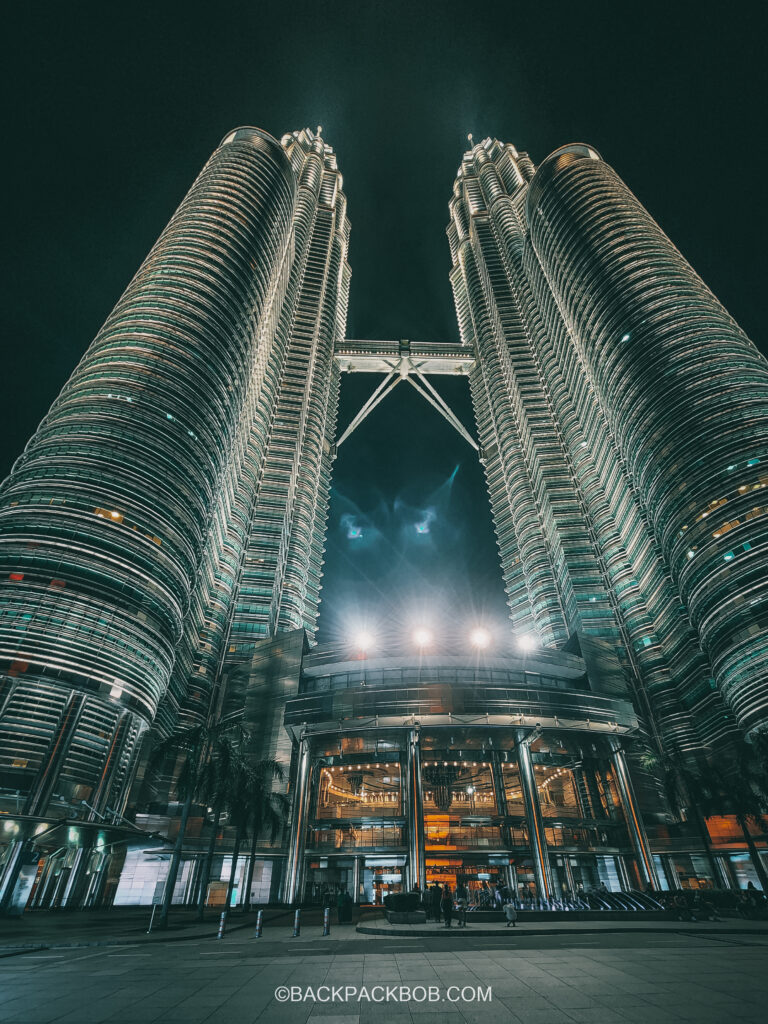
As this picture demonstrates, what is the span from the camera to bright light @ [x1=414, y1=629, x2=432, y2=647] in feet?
218

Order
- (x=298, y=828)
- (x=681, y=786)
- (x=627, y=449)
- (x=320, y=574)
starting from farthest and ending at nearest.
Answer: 1. (x=320, y=574)
2. (x=627, y=449)
3. (x=681, y=786)
4. (x=298, y=828)

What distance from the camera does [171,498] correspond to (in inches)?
2837

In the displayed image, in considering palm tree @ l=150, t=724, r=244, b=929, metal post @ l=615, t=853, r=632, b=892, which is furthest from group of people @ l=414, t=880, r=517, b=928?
metal post @ l=615, t=853, r=632, b=892

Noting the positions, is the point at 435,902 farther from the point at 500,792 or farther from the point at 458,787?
the point at 458,787

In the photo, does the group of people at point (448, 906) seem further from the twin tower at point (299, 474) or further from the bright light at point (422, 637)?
the twin tower at point (299, 474)

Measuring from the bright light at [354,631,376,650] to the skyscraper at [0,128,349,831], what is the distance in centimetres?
2481

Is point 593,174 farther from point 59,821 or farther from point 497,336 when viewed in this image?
point 59,821

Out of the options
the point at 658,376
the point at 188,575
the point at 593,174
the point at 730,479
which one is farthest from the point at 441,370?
the point at 188,575

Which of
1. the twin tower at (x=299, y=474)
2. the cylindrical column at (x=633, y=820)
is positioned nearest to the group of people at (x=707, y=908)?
the cylindrical column at (x=633, y=820)

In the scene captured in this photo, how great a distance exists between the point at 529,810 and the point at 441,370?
5169 inches

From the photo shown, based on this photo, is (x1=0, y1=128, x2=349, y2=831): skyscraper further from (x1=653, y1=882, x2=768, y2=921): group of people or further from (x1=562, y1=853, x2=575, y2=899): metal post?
(x1=653, y1=882, x2=768, y2=921): group of people

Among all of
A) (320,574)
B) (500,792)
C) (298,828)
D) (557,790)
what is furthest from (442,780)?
(320,574)

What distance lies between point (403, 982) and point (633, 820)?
57.3 meters

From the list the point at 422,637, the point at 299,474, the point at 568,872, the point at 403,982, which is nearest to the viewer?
the point at 403,982
